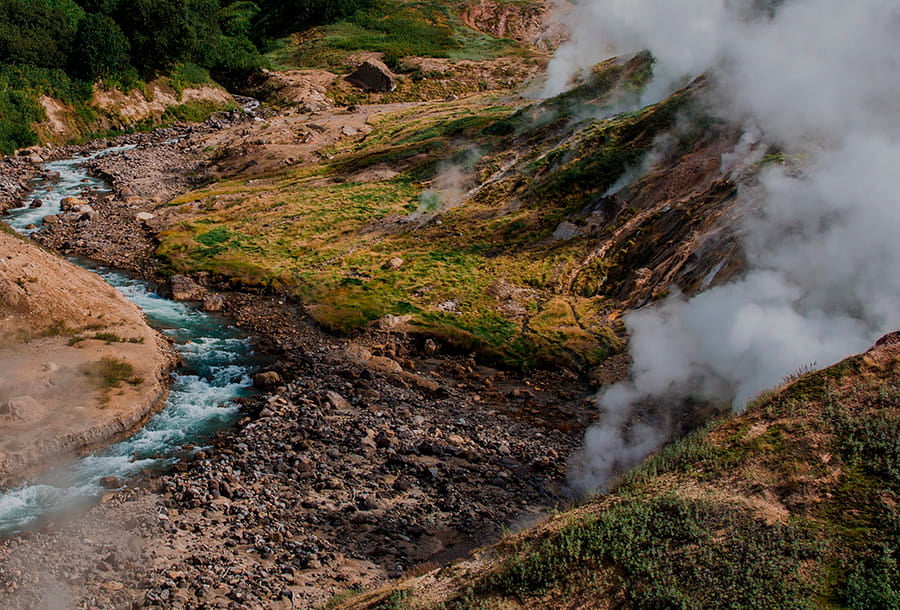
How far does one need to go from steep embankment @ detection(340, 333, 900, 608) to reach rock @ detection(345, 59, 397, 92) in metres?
77.1

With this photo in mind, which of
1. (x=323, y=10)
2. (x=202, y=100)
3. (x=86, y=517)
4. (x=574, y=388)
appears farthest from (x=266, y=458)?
(x=323, y=10)

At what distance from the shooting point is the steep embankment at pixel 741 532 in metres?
11.4

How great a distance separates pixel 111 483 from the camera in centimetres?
1862

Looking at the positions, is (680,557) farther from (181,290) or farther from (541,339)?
(181,290)

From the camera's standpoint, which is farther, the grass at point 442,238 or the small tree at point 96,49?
the small tree at point 96,49

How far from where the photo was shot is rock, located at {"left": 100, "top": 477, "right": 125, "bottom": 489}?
18.6 metres

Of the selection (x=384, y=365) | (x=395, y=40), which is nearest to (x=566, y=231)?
(x=384, y=365)

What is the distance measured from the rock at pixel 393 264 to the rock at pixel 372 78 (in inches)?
2127

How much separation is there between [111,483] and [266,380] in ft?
24.0

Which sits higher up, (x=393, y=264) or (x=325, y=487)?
(x=393, y=264)

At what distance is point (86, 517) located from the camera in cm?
1712

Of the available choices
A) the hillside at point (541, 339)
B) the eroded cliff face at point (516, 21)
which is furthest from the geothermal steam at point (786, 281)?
the eroded cliff face at point (516, 21)

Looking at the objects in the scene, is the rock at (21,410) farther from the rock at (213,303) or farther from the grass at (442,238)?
the grass at (442,238)

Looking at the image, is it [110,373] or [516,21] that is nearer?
[110,373]
